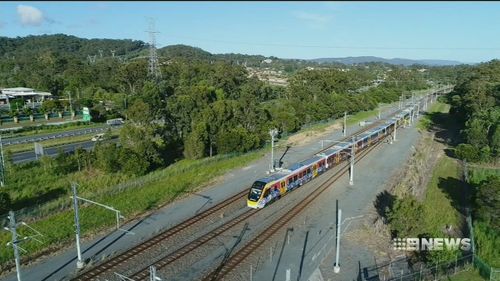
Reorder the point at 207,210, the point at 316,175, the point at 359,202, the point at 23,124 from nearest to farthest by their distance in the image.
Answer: the point at 207,210
the point at 359,202
the point at 316,175
the point at 23,124

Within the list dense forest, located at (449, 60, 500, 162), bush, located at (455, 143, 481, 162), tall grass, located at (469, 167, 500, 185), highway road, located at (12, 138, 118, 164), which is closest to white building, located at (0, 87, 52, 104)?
highway road, located at (12, 138, 118, 164)

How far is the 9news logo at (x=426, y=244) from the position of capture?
2688cm

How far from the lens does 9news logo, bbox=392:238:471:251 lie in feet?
88.2

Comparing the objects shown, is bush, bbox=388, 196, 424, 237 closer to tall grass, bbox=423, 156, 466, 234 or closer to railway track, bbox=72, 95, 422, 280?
tall grass, bbox=423, 156, 466, 234

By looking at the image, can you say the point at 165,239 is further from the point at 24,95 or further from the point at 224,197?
the point at 24,95

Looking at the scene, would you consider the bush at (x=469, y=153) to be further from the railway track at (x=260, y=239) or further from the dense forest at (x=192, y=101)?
the dense forest at (x=192, y=101)

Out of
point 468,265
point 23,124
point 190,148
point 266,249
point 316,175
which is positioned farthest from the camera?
point 23,124

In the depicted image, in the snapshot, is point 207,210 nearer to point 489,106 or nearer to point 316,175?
point 316,175

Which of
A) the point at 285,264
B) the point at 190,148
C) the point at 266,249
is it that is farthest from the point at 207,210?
the point at 190,148

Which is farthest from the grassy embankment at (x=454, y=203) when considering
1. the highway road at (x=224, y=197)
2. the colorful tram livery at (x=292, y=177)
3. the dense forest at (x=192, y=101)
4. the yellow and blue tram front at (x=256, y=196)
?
the dense forest at (x=192, y=101)

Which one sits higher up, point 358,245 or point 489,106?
point 489,106

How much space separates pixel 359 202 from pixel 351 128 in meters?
44.4

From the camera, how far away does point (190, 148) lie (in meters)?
49.9

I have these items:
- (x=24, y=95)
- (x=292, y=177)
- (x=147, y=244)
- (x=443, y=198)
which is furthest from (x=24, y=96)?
(x=443, y=198)
